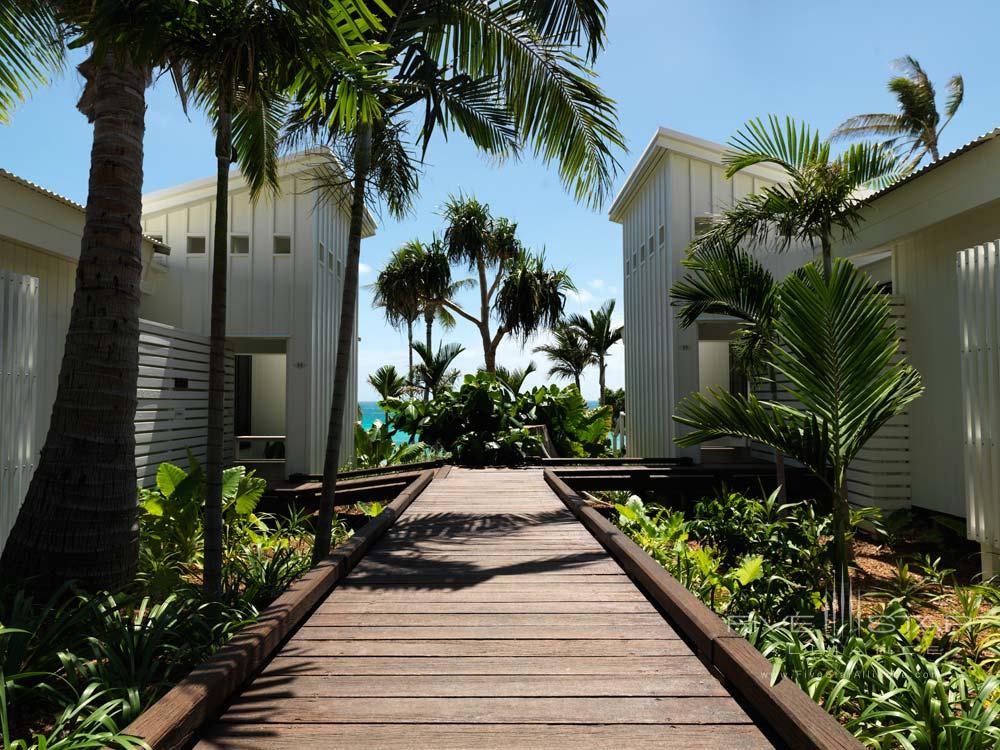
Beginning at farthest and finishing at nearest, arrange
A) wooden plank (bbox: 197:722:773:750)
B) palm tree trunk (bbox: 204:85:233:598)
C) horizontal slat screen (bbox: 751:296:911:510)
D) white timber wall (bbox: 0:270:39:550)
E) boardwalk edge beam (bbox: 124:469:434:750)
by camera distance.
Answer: horizontal slat screen (bbox: 751:296:911:510) < white timber wall (bbox: 0:270:39:550) < palm tree trunk (bbox: 204:85:233:598) < wooden plank (bbox: 197:722:773:750) < boardwalk edge beam (bbox: 124:469:434:750)

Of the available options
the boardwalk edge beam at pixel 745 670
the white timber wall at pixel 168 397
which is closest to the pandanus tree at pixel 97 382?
the boardwalk edge beam at pixel 745 670

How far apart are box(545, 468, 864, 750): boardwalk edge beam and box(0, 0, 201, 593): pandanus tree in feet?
11.2

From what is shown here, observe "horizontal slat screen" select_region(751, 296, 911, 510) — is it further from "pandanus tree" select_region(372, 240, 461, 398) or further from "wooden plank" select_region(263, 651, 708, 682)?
"pandanus tree" select_region(372, 240, 461, 398)

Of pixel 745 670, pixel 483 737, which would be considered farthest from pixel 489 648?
pixel 745 670

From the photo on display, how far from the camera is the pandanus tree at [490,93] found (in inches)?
221

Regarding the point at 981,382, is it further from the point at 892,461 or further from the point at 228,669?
the point at 228,669

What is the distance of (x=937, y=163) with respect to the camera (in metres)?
6.91

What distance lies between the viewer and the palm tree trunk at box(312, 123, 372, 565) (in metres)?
5.43

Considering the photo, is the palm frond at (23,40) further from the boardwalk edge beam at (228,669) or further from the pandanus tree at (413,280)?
the pandanus tree at (413,280)

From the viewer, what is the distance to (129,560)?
172 inches

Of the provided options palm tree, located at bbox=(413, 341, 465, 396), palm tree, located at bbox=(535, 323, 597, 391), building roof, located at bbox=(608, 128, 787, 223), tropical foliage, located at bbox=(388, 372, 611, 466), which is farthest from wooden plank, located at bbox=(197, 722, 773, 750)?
palm tree, located at bbox=(535, 323, 597, 391)

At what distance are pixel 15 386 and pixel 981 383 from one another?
7.27 meters

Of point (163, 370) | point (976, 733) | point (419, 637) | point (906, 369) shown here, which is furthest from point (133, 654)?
point (163, 370)

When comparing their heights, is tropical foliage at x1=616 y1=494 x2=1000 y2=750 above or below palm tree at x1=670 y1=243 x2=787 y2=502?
below
